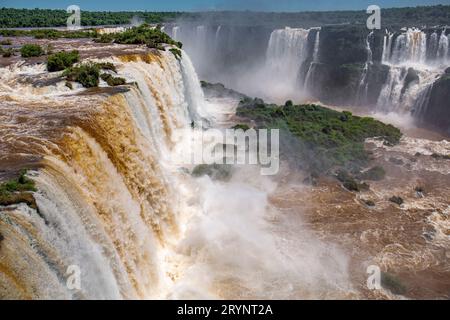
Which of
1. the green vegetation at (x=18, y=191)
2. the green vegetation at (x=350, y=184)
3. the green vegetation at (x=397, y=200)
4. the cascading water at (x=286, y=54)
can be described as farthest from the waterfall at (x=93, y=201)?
the cascading water at (x=286, y=54)

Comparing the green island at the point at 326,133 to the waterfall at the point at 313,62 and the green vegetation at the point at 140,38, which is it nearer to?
the green vegetation at the point at 140,38

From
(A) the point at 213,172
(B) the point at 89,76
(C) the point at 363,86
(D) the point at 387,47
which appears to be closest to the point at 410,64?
(D) the point at 387,47

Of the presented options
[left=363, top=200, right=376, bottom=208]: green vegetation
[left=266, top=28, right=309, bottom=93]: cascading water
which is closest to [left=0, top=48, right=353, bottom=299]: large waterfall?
[left=363, top=200, right=376, bottom=208]: green vegetation

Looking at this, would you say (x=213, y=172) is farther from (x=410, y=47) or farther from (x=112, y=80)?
(x=410, y=47)

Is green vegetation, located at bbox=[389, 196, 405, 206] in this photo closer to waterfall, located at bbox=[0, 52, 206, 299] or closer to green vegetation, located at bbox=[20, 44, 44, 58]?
waterfall, located at bbox=[0, 52, 206, 299]

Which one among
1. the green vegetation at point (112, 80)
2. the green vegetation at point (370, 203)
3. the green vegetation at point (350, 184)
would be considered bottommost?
the green vegetation at point (370, 203)

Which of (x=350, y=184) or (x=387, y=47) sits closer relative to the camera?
(x=350, y=184)
